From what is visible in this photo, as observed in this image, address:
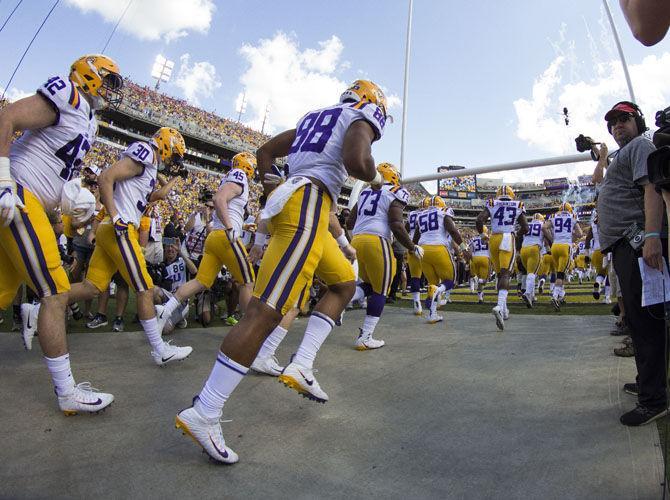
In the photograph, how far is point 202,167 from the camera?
50062 millimetres

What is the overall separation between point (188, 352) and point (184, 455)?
5.52 feet

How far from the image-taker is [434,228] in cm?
747

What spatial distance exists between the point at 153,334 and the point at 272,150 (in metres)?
1.90

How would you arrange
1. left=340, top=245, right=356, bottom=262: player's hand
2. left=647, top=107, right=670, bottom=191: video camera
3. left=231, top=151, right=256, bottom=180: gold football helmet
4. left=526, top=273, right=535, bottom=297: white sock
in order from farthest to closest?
left=526, top=273, right=535, bottom=297: white sock → left=231, top=151, right=256, bottom=180: gold football helmet → left=340, top=245, right=356, bottom=262: player's hand → left=647, top=107, right=670, bottom=191: video camera

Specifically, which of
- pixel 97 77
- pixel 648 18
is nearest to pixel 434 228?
pixel 97 77

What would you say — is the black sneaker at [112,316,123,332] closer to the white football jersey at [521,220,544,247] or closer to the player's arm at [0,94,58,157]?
the player's arm at [0,94,58,157]

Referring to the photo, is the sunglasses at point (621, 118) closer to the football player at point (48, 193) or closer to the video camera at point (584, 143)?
the video camera at point (584, 143)

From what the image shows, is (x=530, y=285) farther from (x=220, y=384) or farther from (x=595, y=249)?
(x=220, y=384)

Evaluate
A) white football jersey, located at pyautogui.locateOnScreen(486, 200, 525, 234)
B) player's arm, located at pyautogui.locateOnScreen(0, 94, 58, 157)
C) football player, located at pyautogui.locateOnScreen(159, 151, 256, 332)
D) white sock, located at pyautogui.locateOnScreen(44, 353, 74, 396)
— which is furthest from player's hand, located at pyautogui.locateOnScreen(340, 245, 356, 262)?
white football jersey, located at pyautogui.locateOnScreen(486, 200, 525, 234)

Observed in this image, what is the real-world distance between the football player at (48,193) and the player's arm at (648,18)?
2908mm

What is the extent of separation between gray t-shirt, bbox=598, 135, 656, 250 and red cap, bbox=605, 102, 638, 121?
315 mm

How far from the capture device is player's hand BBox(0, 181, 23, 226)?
7.89ft

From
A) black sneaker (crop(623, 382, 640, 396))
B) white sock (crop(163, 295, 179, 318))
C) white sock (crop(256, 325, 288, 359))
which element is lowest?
black sneaker (crop(623, 382, 640, 396))

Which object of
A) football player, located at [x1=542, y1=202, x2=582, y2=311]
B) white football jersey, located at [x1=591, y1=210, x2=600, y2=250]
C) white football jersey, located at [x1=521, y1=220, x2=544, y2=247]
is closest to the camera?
white football jersey, located at [x1=591, y1=210, x2=600, y2=250]
